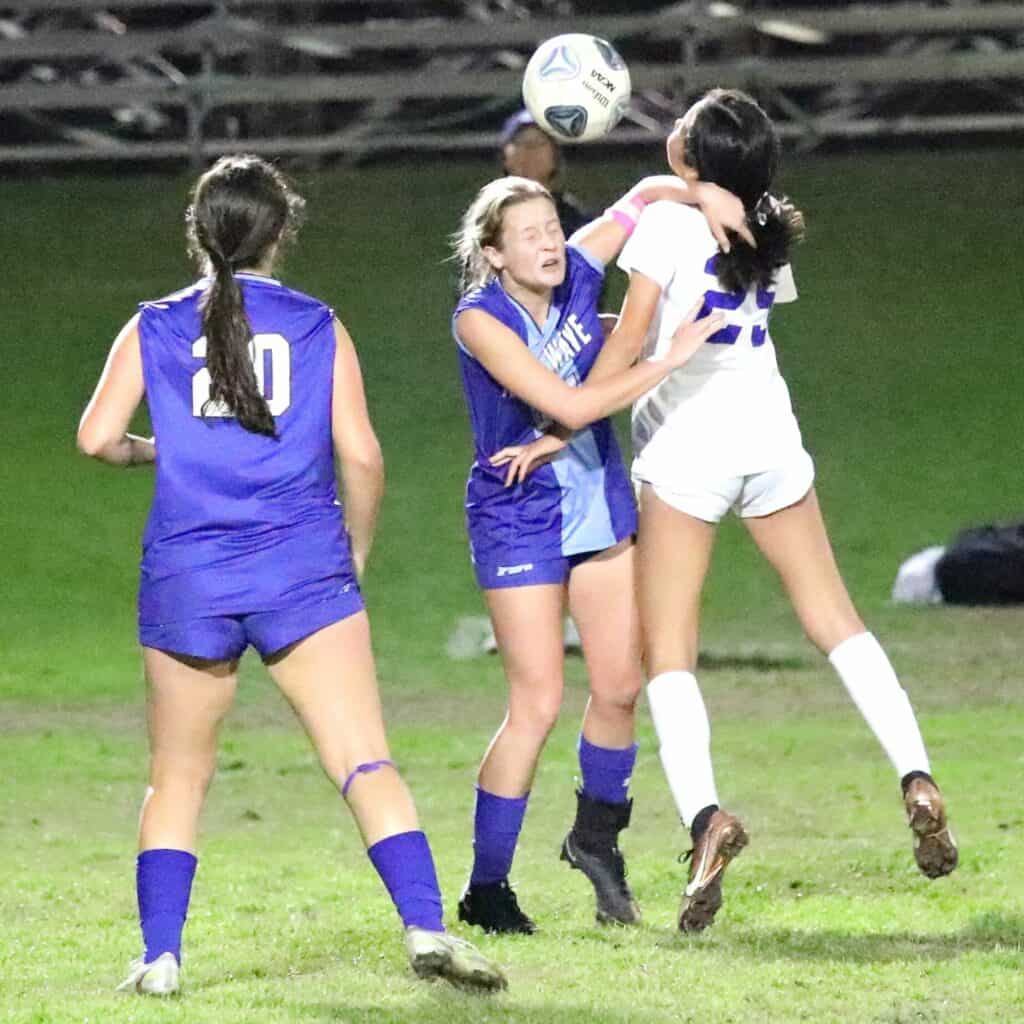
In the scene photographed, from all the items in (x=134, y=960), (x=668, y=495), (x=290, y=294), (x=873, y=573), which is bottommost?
(x=873, y=573)

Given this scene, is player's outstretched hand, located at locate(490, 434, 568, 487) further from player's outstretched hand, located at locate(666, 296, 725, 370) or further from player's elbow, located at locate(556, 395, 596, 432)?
player's outstretched hand, located at locate(666, 296, 725, 370)

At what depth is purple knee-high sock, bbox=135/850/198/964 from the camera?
16.4 feet

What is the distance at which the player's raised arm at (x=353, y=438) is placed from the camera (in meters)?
4.89

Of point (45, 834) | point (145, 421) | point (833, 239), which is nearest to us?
point (45, 834)

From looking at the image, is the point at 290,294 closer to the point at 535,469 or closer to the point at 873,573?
the point at 535,469

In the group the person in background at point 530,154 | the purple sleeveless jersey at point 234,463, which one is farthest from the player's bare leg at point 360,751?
the person in background at point 530,154

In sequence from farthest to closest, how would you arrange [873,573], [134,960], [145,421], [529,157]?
[145,421], [873,573], [529,157], [134,960]

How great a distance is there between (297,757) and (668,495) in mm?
4030

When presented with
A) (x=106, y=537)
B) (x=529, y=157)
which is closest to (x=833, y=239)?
(x=106, y=537)

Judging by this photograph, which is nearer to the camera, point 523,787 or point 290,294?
point 290,294

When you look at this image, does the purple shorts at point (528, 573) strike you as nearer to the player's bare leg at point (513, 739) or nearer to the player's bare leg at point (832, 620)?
the player's bare leg at point (513, 739)

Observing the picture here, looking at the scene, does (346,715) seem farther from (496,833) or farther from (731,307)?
(731,307)

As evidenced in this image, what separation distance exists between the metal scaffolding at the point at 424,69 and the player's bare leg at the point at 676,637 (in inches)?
547

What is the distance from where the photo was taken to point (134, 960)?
551 cm
